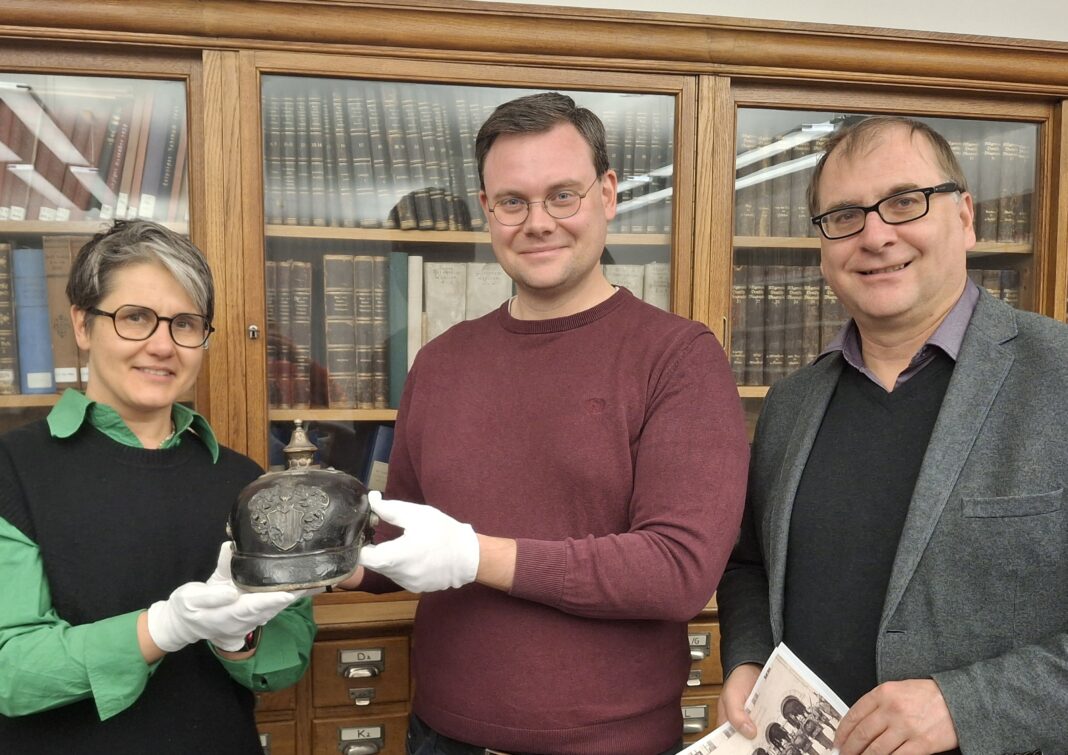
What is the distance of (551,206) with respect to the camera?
4.76 ft

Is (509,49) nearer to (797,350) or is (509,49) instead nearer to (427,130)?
(427,130)

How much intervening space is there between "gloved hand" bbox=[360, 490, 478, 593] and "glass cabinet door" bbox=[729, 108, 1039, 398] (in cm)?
159

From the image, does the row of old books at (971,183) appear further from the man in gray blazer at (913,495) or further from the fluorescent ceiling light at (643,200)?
the man in gray blazer at (913,495)

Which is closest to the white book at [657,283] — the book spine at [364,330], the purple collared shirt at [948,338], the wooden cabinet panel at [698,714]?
the book spine at [364,330]

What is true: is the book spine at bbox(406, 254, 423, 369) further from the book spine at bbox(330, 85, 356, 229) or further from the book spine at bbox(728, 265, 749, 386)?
the book spine at bbox(728, 265, 749, 386)

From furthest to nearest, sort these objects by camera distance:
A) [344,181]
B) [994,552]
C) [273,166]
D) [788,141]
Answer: [788,141] < [344,181] < [273,166] < [994,552]

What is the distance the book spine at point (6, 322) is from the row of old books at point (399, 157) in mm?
761

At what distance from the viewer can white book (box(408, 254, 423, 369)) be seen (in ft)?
8.28

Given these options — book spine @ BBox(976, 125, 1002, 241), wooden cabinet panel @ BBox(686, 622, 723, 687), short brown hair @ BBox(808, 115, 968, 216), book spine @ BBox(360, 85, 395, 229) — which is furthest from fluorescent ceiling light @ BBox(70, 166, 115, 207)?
book spine @ BBox(976, 125, 1002, 241)

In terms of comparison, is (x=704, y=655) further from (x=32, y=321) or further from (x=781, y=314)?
(x=32, y=321)

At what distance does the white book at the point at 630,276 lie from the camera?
2.57 meters

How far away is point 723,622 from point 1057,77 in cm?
210

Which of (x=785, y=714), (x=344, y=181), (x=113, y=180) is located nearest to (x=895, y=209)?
(x=785, y=714)

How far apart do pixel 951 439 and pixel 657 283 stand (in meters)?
1.39
